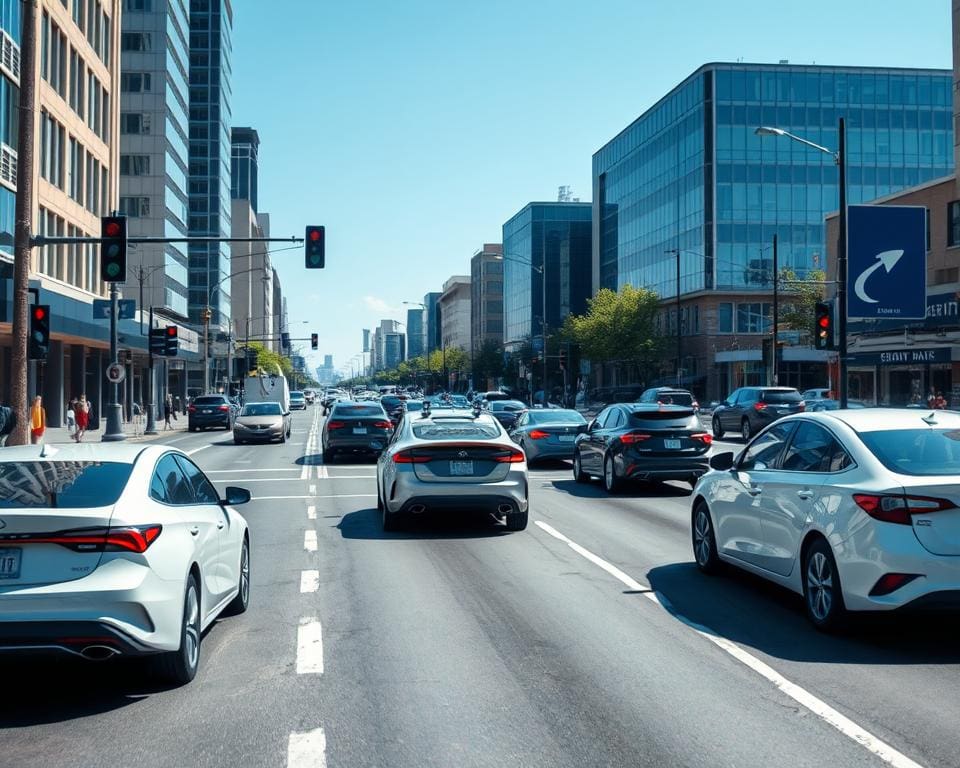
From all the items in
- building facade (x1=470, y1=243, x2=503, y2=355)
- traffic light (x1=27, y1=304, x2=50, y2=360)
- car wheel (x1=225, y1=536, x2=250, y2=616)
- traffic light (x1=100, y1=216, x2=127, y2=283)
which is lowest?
car wheel (x1=225, y1=536, x2=250, y2=616)

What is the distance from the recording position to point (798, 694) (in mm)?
6348

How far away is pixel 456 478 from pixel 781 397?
23753mm

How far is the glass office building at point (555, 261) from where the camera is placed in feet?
401

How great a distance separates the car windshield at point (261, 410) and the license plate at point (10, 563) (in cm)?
3364

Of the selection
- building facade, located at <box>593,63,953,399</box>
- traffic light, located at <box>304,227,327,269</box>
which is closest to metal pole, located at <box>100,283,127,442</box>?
traffic light, located at <box>304,227,327,269</box>

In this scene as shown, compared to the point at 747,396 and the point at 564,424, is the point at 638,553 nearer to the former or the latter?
the point at 564,424

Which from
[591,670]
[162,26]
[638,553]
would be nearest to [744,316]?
[162,26]

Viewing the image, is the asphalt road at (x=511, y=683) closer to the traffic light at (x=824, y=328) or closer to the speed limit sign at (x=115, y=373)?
the traffic light at (x=824, y=328)

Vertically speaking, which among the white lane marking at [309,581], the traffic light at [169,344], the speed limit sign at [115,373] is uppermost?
the traffic light at [169,344]

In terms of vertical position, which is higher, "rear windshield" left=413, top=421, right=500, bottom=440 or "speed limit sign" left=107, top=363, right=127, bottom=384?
"speed limit sign" left=107, top=363, right=127, bottom=384

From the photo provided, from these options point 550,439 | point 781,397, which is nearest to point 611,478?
point 550,439

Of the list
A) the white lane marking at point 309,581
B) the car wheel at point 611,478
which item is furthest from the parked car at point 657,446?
the white lane marking at point 309,581

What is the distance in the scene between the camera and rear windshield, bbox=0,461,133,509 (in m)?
6.24

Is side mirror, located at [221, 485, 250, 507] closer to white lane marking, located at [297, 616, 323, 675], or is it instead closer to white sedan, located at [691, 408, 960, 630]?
white lane marking, located at [297, 616, 323, 675]
